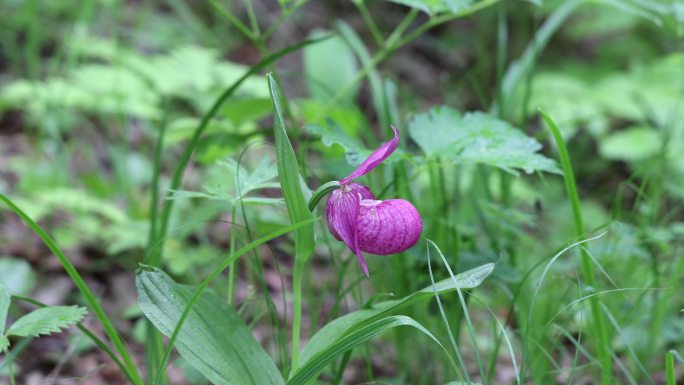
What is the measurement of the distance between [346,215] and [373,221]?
0.04 meters

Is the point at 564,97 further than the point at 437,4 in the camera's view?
Yes

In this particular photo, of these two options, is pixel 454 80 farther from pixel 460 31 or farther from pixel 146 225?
pixel 146 225

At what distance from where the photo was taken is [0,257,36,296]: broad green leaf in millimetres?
1706

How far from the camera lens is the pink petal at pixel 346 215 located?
3.01ft

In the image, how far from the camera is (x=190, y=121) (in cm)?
202

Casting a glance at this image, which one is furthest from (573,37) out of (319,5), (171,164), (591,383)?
(591,383)

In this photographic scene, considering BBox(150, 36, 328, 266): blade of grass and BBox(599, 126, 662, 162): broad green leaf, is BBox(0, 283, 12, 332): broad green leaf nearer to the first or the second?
BBox(150, 36, 328, 266): blade of grass

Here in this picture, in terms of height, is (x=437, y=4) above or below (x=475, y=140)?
above

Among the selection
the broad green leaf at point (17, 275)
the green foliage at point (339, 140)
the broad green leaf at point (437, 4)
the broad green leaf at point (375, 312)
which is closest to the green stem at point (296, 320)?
the broad green leaf at point (375, 312)

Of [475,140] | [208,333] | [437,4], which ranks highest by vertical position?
[437,4]

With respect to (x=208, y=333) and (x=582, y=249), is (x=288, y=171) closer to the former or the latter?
(x=208, y=333)

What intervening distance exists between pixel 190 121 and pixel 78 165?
765mm

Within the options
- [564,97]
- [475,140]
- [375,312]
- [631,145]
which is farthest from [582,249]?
[564,97]

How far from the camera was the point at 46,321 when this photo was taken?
0.93 meters
